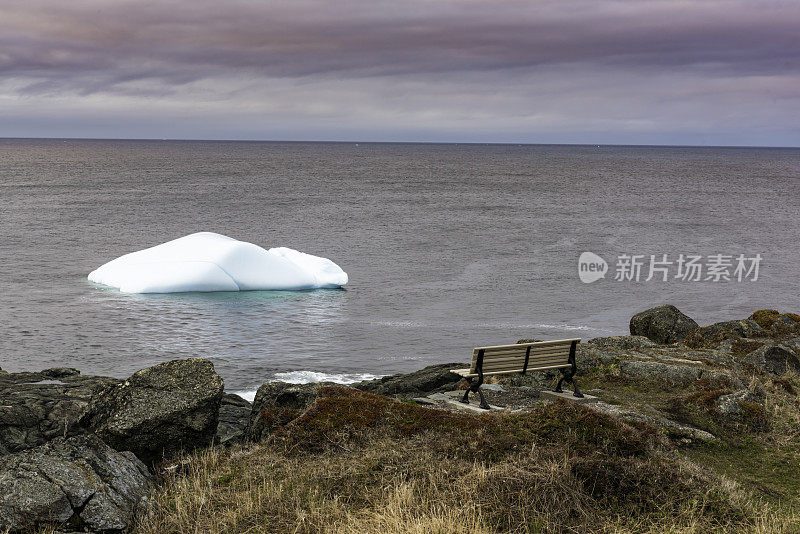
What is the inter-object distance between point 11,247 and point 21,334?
78.9 feet

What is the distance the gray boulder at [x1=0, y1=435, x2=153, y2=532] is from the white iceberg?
27844 mm

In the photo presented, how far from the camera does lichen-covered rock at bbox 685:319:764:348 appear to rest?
22.2 m

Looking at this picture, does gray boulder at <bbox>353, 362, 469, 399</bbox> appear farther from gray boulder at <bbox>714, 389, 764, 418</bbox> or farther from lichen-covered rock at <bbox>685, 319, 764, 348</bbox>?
lichen-covered rock at <bbox>685, 319, 764, 348</bbox>

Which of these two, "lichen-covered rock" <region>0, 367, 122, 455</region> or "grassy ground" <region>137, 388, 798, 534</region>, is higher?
"grassy ground" <region>137, 388, 798, 534</region>

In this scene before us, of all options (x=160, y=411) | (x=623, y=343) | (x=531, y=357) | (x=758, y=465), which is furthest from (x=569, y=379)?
(x=160, y=411)

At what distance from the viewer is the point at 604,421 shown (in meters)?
8.66

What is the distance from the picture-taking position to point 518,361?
1259 centimetres

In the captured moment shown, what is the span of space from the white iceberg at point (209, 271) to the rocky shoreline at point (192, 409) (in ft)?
56.8

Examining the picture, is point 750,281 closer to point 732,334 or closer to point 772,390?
point 732,334

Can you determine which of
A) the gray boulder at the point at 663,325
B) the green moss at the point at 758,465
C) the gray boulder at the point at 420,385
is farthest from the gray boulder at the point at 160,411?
the gray boulder at the point at 663,325

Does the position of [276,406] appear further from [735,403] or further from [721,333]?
[721,333]

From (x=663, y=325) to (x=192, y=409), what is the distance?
766 inches

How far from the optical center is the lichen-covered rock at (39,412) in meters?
10.3

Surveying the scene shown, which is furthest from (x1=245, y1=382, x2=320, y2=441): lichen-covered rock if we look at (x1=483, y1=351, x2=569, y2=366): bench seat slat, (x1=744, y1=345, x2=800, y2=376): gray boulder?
(x1=744, y1=345, x2=800, y2=376): gray boulder
